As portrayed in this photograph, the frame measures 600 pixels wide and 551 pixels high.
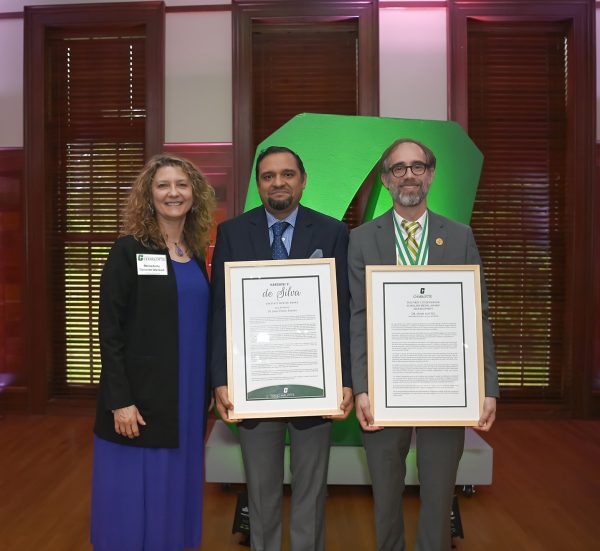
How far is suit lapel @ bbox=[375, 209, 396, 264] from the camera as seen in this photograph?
1.88 meters

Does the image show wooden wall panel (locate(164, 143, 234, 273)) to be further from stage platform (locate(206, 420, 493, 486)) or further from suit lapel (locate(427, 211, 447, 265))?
suit lapel (locate(427, 211, 447, 265))

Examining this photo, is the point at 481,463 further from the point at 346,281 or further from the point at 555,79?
the point at 555,79

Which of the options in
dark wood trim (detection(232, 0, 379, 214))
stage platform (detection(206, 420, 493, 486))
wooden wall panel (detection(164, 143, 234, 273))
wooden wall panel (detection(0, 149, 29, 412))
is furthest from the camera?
wooden wall panel (detection(0, 149, 29, 412))

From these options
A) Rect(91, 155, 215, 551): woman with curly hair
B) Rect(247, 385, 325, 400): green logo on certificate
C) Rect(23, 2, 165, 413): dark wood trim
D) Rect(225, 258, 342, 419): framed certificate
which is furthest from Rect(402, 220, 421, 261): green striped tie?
Rect(23, 2, 165, 413): dark wood trim

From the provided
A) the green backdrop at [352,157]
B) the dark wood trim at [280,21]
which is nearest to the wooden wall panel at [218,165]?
the dark wood trim at [280,21]

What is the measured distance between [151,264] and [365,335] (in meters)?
0.81

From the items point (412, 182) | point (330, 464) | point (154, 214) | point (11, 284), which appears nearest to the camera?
point (412, 182)

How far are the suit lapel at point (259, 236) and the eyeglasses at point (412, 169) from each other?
1.67 feet

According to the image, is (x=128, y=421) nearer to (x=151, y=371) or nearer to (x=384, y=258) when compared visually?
(x=151, y=371)

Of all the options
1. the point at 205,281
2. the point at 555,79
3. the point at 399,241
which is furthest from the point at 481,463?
the point at 555,79

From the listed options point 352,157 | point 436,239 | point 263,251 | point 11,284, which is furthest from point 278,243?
point 11,284

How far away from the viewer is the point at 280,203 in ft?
6.26

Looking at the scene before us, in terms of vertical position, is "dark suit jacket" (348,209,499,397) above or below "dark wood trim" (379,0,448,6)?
below

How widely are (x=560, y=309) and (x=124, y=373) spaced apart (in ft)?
13.1
